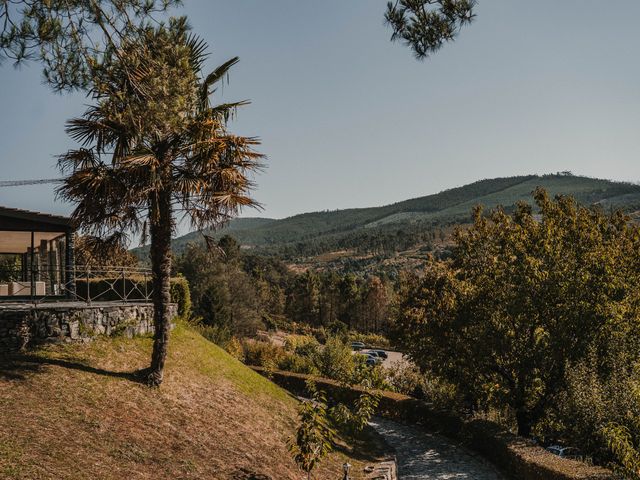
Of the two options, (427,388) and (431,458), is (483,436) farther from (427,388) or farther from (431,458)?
(427,388)

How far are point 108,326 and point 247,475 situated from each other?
6358 mm

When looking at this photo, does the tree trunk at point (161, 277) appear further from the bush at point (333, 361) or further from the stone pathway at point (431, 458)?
the bush at point (333, 361)

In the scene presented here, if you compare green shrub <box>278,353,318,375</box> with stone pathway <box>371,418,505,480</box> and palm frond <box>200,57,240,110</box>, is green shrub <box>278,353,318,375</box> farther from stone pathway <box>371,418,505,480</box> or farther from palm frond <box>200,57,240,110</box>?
palm frond <box>200,57,240,110</box>

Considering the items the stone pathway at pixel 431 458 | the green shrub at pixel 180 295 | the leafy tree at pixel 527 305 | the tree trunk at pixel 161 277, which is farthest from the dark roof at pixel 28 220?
the leafy tree at pixel 527 305

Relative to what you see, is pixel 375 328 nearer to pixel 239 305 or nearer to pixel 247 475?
pixel 239 305

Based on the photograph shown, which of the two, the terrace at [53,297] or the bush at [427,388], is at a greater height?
the terrace at [53,297]

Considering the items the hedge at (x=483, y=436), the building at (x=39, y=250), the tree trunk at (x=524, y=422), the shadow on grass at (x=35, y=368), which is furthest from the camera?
the tree trunk at (x=524, y=422)

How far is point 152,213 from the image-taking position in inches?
496

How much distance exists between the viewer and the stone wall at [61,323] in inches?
504

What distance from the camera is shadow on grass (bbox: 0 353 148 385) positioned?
37.0ft

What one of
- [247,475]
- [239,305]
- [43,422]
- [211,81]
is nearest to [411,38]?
[211,81]

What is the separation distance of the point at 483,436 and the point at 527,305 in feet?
15.5

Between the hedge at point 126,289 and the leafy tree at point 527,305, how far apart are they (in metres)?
9.76

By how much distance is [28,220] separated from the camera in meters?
17.2
